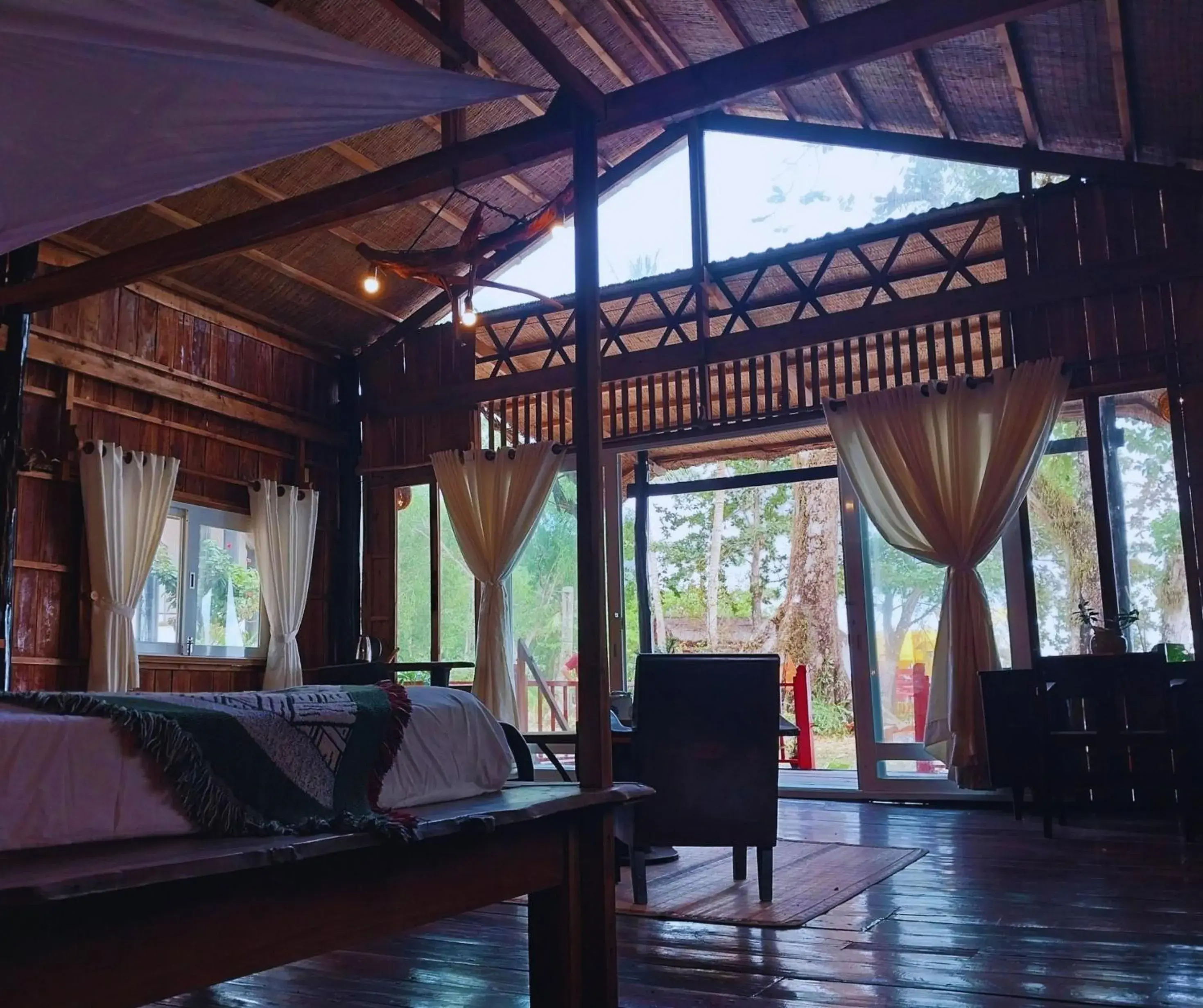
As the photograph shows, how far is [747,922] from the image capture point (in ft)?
10.9

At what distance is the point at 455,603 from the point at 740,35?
4.43 m

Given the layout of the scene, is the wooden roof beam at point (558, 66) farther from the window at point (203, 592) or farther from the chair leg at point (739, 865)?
the window at point (203, 592)

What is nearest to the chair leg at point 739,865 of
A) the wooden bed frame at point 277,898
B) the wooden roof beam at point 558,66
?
the wooden bed frame at point 277,898

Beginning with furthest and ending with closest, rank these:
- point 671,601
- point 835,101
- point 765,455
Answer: point 671,601, point 765,455, point 835,101

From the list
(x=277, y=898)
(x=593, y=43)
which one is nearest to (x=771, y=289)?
(x=593, y=43)

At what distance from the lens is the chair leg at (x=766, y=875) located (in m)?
3.65

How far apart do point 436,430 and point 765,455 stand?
9.72 feet

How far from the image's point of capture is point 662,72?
23.5 ft

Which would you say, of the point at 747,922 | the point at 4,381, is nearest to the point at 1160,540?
the point at 747,922

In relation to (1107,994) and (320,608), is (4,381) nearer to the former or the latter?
A: (320,608)

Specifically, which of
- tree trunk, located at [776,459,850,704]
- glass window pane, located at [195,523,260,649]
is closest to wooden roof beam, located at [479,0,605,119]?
glass window pane, located at [195,523,260,649]

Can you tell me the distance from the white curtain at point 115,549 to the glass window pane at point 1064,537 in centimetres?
535

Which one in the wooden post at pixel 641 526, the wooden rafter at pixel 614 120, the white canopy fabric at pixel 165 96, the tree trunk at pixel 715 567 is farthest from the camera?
the tree trunk at pixel 715 567

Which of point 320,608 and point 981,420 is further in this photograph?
point 320,608
